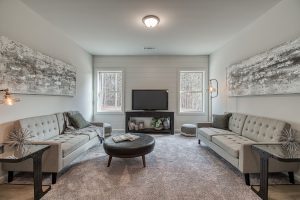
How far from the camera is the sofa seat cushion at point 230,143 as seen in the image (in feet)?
8.74

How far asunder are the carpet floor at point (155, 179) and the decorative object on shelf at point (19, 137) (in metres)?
0.62

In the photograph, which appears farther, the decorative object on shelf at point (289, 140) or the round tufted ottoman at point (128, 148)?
the round tufted ottoman at point (128, 148)

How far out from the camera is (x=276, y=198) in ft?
6.97

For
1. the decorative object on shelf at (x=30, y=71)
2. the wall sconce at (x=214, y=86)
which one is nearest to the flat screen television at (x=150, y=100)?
the wall sconce at (x=214, y=86)

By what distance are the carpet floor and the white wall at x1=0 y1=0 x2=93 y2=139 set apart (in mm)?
1066

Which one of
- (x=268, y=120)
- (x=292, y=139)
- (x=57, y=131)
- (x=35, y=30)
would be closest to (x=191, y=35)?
(x=268, y=120)

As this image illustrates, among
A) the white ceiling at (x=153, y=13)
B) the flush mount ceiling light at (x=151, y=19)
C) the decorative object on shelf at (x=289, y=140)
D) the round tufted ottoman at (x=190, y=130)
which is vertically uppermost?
the white ceiling at (x=153, y=13)

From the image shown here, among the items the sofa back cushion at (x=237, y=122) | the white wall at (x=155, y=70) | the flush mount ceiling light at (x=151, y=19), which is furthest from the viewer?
the white wall at (x=155, y=70)

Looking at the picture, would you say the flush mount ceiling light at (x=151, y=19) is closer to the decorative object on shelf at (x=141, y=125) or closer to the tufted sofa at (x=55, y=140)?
the tufted sofa at (x=55, y=140)

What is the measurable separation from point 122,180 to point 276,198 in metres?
1.98

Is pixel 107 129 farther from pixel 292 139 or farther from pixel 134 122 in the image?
pixel 292 139

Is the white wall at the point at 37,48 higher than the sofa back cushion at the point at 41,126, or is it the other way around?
the white wall at the point at 37,48

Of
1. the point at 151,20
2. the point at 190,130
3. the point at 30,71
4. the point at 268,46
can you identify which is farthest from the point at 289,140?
the point at 30,71

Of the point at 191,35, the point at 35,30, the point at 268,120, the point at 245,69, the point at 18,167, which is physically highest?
the point at 191,35
